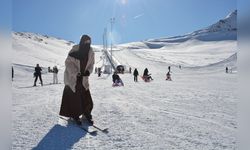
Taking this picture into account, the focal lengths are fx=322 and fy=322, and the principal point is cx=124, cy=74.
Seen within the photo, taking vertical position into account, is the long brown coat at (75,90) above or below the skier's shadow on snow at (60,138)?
above

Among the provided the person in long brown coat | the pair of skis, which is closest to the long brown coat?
the person in long brown coat

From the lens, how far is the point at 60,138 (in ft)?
13.9

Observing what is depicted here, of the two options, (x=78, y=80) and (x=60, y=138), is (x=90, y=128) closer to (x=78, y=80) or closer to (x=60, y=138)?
(x=60, y=138)

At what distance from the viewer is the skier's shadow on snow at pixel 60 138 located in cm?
376

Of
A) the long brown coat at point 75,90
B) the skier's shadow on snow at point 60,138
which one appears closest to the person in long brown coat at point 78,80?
the long brown coat at point 75,90

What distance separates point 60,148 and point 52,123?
5.63 feet

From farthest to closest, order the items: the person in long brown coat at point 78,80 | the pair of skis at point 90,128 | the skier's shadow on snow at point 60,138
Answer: the person in long brown coat at point 78,80, the pair of skis at point 90,128, the skier's shadow on snow at point 60,138

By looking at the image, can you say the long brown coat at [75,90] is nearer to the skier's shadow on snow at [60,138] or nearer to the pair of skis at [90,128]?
the pair of skis at [90,128]

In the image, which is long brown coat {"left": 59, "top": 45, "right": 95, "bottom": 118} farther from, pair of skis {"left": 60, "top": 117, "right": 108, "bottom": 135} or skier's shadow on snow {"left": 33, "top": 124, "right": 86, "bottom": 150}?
skier's shadow on snow {"left": 33, "top": 124, "right": 86, "bottom": 150}

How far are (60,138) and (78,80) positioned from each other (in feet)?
4.87
